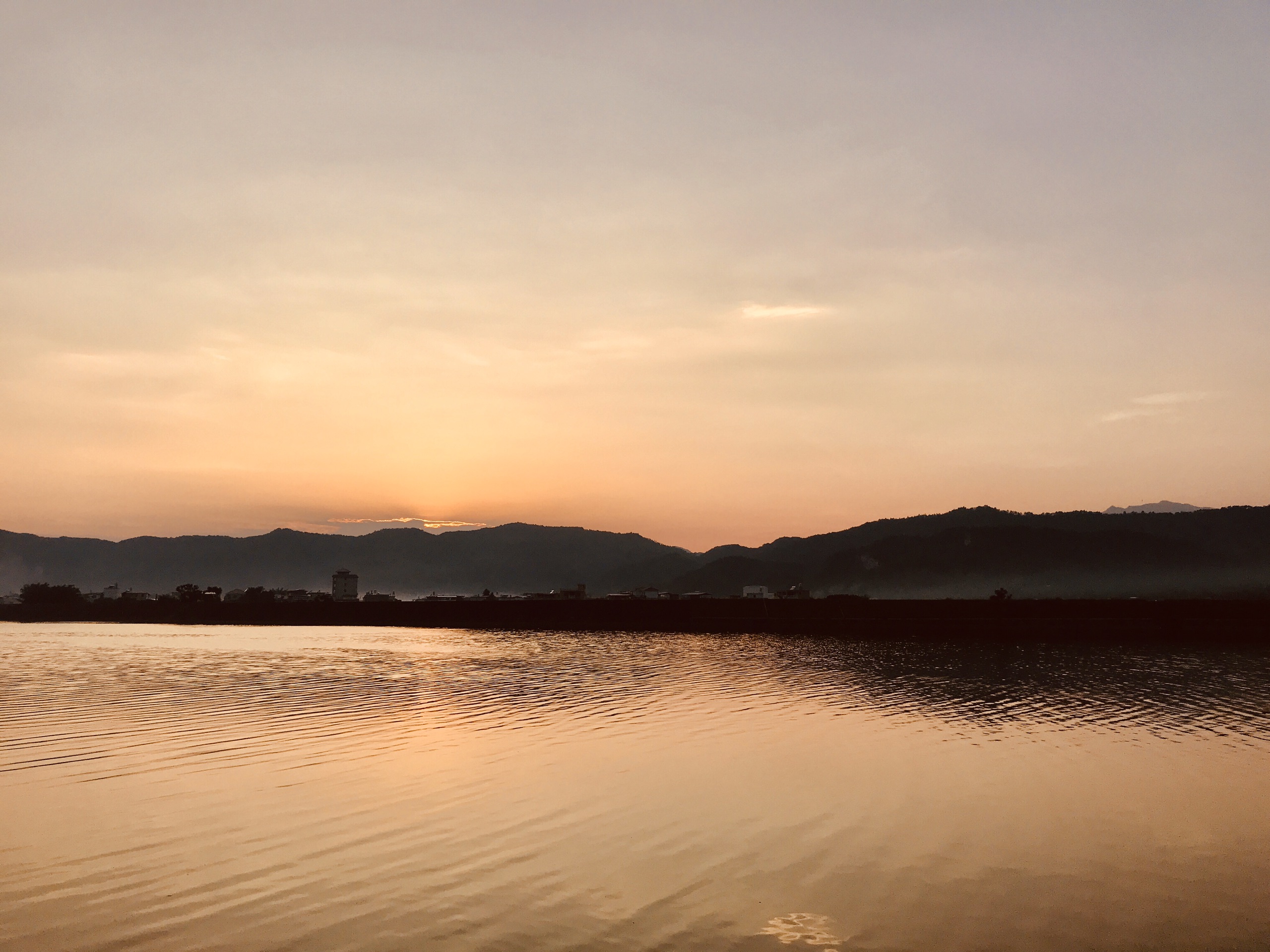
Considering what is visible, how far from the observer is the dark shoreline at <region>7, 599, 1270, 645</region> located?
116 metres

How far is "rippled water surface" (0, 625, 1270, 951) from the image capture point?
48.2 ft

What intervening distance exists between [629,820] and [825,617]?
12773 centimetres

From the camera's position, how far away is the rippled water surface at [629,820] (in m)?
14.7

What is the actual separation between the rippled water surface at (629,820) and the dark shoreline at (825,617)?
244 feet

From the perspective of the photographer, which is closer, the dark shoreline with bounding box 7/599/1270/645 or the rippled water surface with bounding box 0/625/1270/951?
the rippled water surface with bounding box 0/625/1270/951

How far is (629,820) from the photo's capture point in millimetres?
21766

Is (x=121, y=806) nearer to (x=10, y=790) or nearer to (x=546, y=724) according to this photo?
(x=10, y=790)

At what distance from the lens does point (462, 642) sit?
11144 cm

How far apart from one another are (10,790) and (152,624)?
614ft

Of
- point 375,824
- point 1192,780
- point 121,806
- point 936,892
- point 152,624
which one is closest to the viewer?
point 936,892

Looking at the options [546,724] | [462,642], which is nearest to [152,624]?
[462,642]

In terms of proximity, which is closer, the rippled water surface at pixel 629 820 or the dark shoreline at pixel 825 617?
the rippled water surface at pixel 629 820

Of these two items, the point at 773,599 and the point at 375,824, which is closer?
the point at 375,824

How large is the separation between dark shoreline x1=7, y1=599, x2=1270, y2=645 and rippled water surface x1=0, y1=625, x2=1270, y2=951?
74249mm
